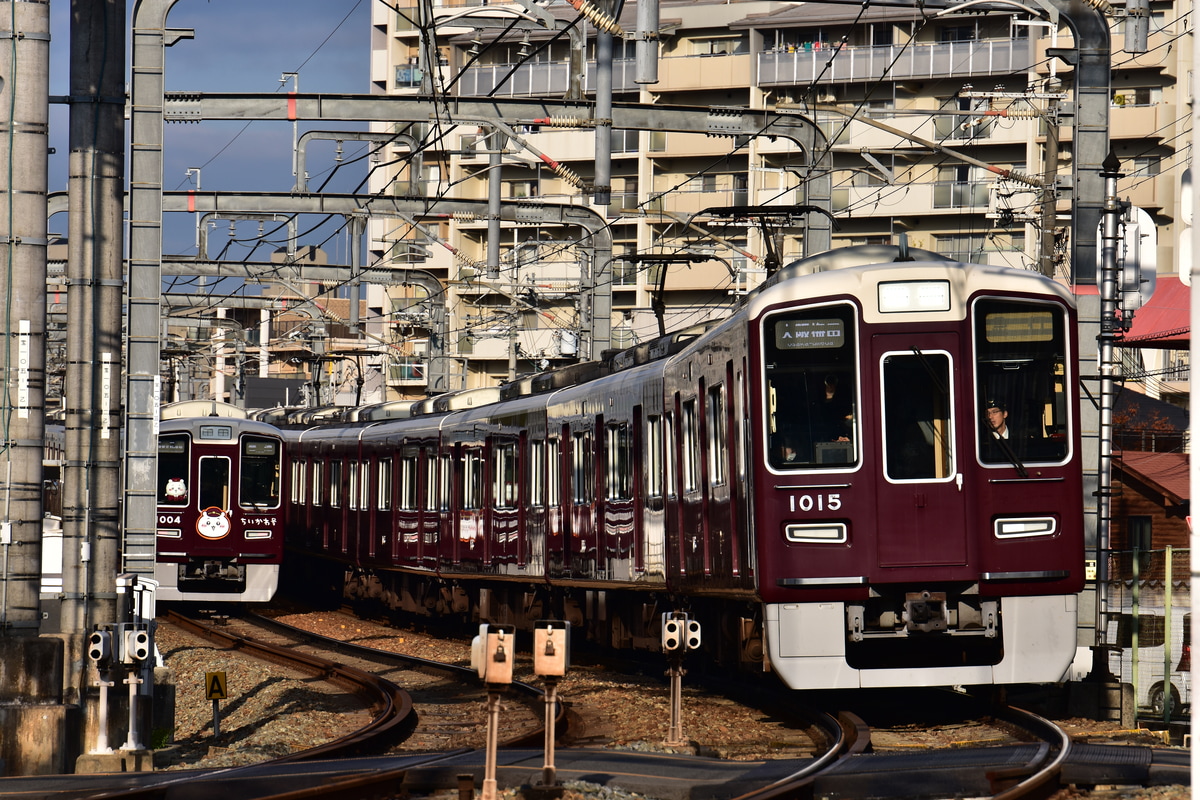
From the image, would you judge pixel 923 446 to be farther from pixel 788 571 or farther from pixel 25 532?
pixel 25 532

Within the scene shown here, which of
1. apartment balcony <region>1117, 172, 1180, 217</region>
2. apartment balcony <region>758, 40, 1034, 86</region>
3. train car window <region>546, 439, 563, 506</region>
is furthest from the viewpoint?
apartment balcony <region>758, 40, 1034, 86</region>

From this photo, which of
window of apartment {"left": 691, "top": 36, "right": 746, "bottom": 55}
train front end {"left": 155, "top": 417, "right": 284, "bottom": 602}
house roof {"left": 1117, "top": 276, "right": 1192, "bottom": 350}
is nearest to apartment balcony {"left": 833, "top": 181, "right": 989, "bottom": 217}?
window of apartment {"left": 691, "top": 36, "right": 746, "bottom": 55}

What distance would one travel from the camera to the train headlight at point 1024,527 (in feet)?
32.7


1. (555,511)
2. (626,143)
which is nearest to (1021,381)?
(555,511)

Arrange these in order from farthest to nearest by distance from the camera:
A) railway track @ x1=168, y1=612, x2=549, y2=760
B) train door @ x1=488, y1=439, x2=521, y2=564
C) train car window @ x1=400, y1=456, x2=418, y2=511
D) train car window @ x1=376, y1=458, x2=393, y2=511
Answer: train car window @ x1=376, y1=458, x2=393, y2=511
train car window @ x1=400, y1=456, x2=418, y2=511
train door @ x1=488, y1=439, x2=521, y2=564
railway track @ x1=168, y1=612, x2=549, y2=760

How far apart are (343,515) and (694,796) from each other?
17464 mm

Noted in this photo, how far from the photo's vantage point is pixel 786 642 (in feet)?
32.6

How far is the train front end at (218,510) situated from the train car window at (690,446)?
1076 cm

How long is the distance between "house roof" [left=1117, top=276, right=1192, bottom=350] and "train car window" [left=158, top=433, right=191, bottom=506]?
1151cm

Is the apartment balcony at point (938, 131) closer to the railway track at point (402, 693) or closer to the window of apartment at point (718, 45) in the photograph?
the window of apartment at point (718, 45)

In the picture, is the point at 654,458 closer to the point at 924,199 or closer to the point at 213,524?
the point at 213,524

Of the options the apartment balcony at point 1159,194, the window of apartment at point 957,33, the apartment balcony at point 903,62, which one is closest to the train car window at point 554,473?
the apartment balcony at point 903,62

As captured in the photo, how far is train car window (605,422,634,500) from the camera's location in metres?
14.3

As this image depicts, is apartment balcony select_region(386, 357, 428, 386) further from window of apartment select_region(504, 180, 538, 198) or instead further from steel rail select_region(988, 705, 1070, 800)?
steel rail select_region(988, 705, 1070, 800)
